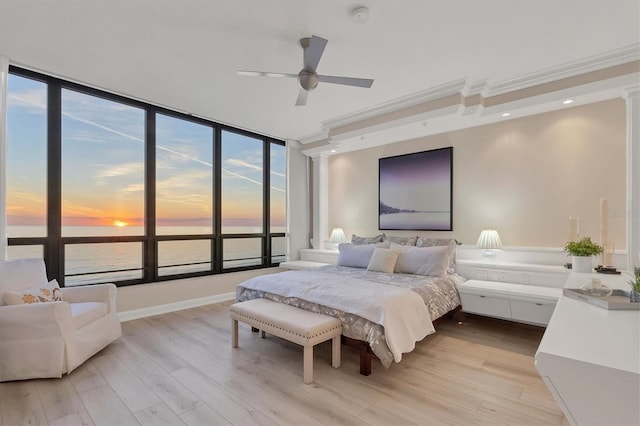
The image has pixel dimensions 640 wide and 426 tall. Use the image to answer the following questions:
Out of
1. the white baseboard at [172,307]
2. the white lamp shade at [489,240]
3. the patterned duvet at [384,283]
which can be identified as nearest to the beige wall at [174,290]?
the white baseboard at [172,307]

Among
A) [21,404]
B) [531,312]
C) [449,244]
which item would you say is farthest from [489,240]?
[21,404]

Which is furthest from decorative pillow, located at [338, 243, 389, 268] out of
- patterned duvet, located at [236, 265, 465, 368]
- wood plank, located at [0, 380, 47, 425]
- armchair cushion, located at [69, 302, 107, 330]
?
wood plank, located at [0, 380, 47, 425]

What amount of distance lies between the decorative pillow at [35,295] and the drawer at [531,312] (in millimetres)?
4444

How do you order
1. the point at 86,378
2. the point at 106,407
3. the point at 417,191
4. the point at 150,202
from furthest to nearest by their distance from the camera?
the point at 417,191, the point at 150,202, the point at 86,378, the point at 106,407

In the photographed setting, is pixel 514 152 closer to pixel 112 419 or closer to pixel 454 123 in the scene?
pixel 454 123

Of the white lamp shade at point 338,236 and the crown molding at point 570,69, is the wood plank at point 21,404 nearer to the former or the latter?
the white lamp shade at point 338,236

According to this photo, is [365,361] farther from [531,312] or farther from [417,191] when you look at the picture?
[417,191]

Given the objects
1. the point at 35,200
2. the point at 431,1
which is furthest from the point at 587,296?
the point at 35,200

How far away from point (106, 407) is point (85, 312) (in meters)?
1.07

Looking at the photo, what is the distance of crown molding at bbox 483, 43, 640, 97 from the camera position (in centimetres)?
292

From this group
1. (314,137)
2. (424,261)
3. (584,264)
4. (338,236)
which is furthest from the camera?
(314,137)

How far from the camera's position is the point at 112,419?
1.94 meters

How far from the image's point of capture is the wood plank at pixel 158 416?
6.27ft

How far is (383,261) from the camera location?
3953 millimetres
